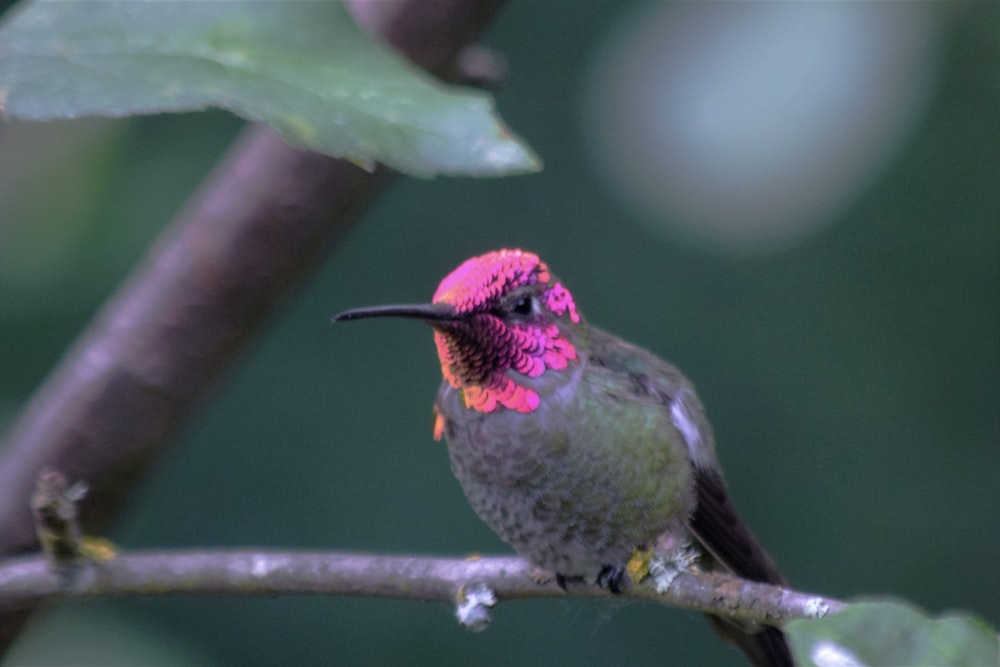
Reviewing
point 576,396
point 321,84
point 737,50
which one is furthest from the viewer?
point 737,50

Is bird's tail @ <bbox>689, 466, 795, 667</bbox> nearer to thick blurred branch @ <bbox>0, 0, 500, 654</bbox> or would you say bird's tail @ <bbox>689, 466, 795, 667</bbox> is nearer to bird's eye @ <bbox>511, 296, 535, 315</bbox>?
bird's eye @ <bbox>511, 296, 535, 315</bbox>

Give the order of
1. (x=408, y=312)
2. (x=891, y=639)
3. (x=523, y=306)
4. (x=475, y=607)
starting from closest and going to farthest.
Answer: (x=891, y=639) → (x=408, y=312) → (x=475, y=607) → (x=523, y=306)

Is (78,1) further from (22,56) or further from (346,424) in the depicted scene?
(346,424)

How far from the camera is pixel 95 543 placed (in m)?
1.33

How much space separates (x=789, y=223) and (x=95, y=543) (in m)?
1.69

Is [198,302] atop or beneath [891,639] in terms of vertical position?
beneath

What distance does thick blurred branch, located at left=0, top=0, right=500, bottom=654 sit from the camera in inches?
51.3

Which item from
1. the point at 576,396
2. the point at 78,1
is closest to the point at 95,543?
the point at 576,396

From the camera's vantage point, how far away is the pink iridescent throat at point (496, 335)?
1.17 metres

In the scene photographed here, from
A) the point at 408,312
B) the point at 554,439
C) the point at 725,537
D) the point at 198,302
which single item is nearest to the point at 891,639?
the point at 408,312

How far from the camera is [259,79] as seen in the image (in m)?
0.46

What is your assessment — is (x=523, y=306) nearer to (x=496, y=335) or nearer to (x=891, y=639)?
(x=496, y=335)

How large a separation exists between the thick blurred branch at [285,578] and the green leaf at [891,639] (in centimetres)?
66

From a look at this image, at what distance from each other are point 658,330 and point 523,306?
4.56 ft
